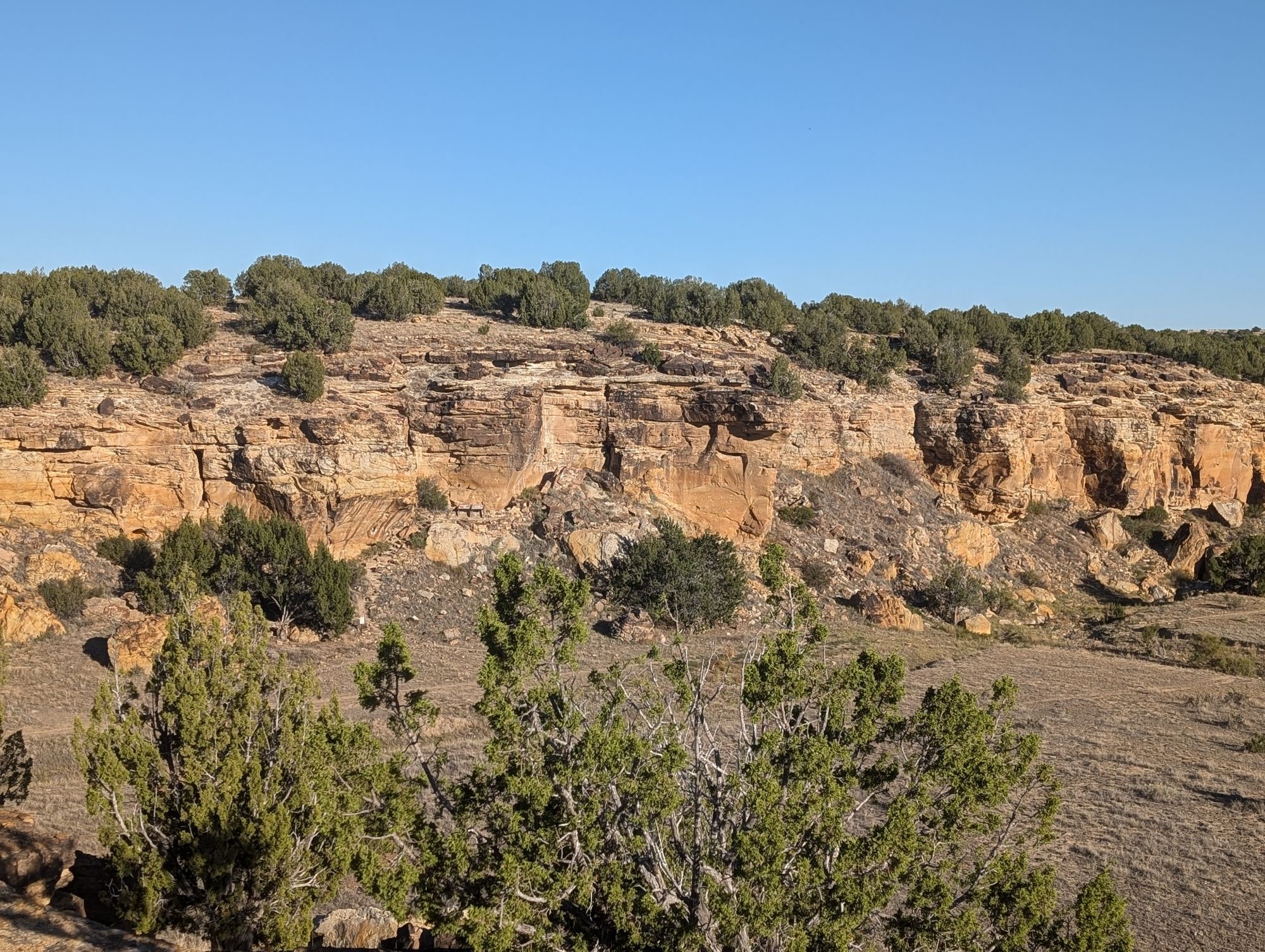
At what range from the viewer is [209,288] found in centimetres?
3272

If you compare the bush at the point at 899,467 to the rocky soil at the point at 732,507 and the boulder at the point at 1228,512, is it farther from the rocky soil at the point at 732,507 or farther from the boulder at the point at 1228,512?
the boulder at the point at 1228,512

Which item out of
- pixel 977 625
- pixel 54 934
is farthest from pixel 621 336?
pixel 54 934

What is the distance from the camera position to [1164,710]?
62.3ft

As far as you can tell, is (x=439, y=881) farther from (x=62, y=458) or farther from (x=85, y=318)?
(x=85, y=318)

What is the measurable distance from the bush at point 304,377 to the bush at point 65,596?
6.95m

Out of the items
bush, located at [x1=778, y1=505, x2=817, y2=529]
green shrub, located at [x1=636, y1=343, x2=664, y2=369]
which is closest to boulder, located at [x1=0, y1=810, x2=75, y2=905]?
green shrub, located at [x1=636, y1=343, x2=664, y2=369]

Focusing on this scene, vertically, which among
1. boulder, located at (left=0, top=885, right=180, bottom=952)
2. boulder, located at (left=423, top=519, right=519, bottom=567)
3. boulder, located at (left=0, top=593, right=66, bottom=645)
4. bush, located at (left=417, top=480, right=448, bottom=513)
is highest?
bush, located at (left=417, top=480, right=448, bottom=513)

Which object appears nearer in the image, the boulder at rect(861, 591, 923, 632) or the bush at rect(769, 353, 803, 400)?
the boulder at rect(861, 591, 923, 632)

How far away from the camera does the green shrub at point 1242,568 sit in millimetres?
28516

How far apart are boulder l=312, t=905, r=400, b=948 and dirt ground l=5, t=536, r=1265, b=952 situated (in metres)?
2.41

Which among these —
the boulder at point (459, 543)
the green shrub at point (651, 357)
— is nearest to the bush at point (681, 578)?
the boulder at point (459, 543)

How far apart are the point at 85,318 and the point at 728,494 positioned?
18.9 meters

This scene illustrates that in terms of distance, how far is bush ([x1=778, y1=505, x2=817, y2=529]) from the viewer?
91.8 ft

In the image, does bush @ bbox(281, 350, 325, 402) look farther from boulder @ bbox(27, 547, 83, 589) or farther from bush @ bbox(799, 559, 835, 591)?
bush @ bbox(799, 559, 835, 591)
